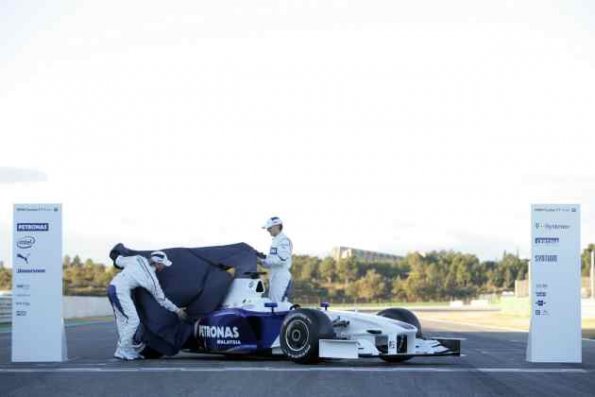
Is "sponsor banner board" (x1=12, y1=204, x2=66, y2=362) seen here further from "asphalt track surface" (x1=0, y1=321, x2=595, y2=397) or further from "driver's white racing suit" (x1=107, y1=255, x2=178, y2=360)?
"driver's white racing suit" (x1=107, y1=255, x2=178, y2=360)

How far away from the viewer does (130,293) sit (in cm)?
1767

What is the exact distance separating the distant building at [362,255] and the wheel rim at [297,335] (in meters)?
112

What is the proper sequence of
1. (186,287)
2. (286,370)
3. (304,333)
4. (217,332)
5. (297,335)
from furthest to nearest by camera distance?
(186,287), (217,332), (297,335), (304,333), (286,370)

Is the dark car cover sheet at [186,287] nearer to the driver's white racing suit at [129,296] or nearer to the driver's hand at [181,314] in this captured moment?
the driver's hand at [181,314]

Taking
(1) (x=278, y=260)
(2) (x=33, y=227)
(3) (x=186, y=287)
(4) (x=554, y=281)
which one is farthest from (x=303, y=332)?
(2) (x=33, y=227)

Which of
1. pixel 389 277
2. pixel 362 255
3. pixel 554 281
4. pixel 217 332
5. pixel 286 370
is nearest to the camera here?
pixel 286 370

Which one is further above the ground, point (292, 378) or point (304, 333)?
point (304, 333)

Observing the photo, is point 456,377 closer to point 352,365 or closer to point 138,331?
point 352,365

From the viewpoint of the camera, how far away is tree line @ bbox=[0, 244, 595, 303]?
10831cm

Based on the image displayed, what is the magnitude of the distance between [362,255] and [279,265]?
145 meters

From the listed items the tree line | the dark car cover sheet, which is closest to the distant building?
the tree line

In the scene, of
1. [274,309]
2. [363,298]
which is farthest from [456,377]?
[363,298]

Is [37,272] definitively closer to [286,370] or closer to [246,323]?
[246,323]

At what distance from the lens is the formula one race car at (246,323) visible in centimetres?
1577
